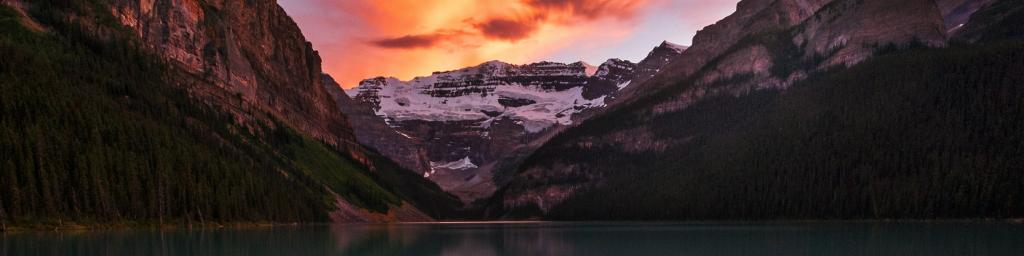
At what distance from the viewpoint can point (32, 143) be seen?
341ft

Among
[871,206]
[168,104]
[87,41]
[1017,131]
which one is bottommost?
[871,206]

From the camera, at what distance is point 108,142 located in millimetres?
122125

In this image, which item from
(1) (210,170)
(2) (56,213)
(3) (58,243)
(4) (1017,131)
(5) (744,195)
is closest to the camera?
(3) (58,243)

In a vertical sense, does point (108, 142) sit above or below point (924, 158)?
above

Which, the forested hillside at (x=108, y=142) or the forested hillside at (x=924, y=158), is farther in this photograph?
the forested hillside at (x=924, y=158)

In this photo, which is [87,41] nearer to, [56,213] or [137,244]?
[56,213]

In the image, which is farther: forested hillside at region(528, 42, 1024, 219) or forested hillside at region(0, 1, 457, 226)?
forested hillside at region(528, 42, 1024, 219)

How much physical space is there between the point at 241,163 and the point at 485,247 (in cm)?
9067

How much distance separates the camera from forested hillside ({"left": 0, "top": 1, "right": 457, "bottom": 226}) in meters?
103

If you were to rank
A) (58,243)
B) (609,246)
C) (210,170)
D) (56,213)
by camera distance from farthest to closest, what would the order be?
1. (210,170)
2. (56,213)
3. (609,246)
4. (58,243)

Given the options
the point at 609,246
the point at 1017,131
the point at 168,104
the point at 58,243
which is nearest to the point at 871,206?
the point at 1017,131

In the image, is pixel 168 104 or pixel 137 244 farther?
pixel 168 104

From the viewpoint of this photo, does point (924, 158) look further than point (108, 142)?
Yes

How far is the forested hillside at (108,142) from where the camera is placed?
339 feet
